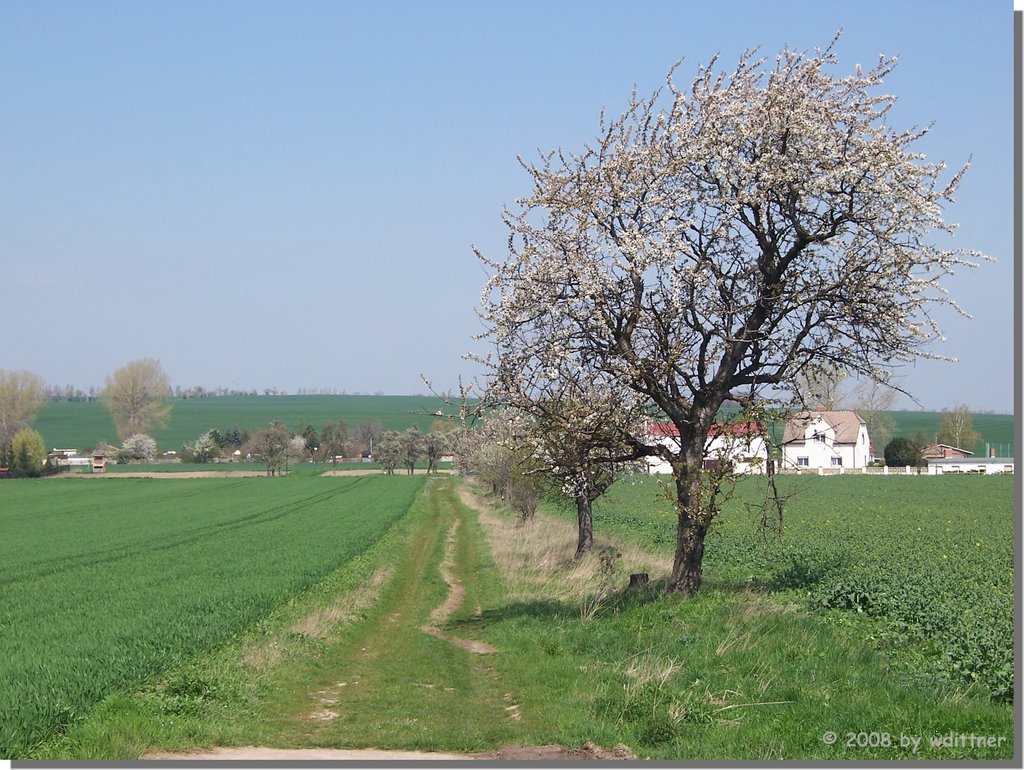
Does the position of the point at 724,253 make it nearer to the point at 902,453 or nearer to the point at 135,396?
the point at 902,453

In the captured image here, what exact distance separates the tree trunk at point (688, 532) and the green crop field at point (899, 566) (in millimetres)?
426

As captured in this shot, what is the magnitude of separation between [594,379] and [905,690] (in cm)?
842

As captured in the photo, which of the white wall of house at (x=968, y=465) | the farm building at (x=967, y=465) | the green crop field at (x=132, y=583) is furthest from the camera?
the farm building at (x=967, y=465)

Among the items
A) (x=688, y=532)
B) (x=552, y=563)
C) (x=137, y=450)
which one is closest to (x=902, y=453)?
(x=552, y=563)

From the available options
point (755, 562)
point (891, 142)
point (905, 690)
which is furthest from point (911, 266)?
point (755, 562)

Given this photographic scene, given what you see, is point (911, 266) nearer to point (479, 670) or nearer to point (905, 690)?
point (905, 690)

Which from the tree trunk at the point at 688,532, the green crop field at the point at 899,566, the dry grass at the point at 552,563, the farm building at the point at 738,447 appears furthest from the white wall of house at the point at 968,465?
the farm building at the point at 738,447

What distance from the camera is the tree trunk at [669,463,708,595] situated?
685 inches

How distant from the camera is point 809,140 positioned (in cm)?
1652

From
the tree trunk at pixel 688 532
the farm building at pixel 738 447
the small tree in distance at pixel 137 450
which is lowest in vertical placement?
the small tree in distance at pixel 137 450

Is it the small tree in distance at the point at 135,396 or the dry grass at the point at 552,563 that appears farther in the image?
the small tree in distance at the point at 135,396

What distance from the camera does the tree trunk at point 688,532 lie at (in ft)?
57.1

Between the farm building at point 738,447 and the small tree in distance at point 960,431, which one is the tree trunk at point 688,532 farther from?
the small tree in distance at point 960,431

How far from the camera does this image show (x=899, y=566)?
2311cm
